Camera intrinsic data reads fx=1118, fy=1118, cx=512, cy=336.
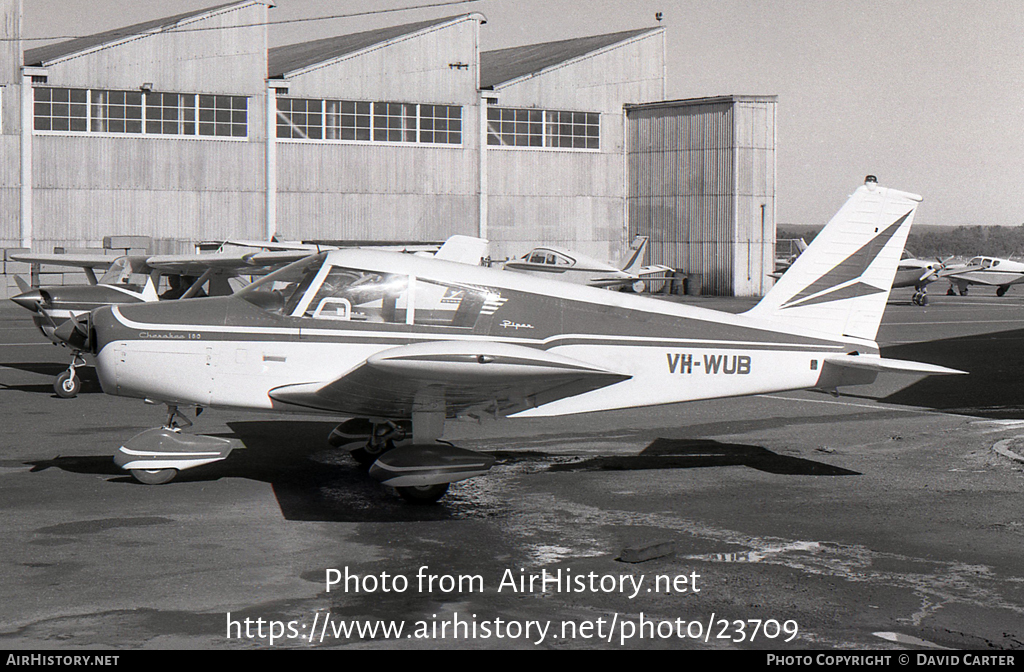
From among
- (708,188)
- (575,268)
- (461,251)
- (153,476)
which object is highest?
(708,188)

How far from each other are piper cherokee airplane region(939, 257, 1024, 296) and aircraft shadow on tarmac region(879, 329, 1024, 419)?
24.1 metres

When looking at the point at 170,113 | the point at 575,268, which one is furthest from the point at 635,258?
the point at 170,113

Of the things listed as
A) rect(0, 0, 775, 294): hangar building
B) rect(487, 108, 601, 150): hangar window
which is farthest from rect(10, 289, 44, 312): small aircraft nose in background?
rect(487, 108, 601, 150): hangar window

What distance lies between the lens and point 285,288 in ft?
31.6

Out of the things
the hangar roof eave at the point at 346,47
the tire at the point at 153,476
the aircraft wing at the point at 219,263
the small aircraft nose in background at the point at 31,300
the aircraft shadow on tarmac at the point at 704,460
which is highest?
the hangar roof eave at the point at 346,47

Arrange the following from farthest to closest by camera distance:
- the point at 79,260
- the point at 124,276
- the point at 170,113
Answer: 1. the point at 170,113
2. the point at 79,260
3. the point at 124,276

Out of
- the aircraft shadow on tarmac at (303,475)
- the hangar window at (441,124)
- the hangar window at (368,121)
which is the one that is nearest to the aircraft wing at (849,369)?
the aircraft shadow on tarmac at (303,475)

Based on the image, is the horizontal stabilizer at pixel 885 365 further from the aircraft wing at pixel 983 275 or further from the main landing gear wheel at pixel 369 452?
the aircraft wing at pixel 983 275

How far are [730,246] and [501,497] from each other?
1586 inches

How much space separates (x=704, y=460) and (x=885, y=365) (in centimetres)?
230

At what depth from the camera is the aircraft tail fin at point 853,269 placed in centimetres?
1032

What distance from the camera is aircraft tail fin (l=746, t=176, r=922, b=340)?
10.3 meters

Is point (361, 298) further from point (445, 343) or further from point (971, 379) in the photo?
point (971, 379)

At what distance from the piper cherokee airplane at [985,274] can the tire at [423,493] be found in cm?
4466
